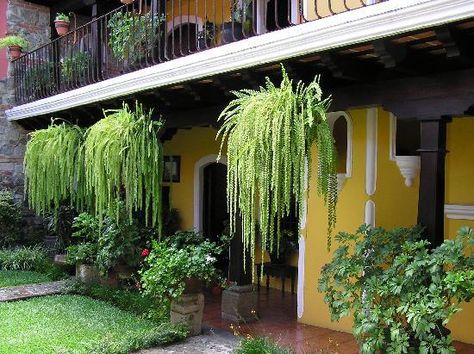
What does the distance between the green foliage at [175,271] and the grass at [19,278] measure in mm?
3383

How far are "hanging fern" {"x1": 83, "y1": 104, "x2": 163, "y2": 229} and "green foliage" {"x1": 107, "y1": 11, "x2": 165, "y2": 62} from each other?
111 centimetres

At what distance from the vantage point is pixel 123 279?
25.2 ft

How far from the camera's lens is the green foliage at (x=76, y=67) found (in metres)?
8.91

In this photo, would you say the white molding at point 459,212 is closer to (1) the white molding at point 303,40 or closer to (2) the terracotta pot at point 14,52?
(1) the white molding at point 303,40

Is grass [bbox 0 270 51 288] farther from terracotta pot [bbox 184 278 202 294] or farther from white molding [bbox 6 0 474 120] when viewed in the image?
terracotta pot [bbox 184 278 202 294]

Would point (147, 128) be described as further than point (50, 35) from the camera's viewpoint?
No

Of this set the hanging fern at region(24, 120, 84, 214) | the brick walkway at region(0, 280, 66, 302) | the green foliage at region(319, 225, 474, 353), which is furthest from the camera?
the brick walkway at region(0, 280, 66, 302)

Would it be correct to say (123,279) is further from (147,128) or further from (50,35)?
(50,35)

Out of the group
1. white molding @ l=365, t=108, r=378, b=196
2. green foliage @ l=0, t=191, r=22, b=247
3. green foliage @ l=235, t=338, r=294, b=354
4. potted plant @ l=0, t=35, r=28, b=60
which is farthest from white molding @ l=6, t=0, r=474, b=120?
potted plant @ l=0, t=35, r=28, b=60

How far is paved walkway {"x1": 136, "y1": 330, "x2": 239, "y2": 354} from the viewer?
542 centimetres

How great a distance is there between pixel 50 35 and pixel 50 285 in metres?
5.87

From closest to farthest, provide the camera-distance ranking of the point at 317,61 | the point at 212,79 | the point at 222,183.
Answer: the point at 317,61
the point at 212,79
the point at 222,183

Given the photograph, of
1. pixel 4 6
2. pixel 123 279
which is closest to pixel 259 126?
pixel 123 279

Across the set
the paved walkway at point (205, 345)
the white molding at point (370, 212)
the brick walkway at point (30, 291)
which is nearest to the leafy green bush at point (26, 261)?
the brick walkway at point (30, 291)
